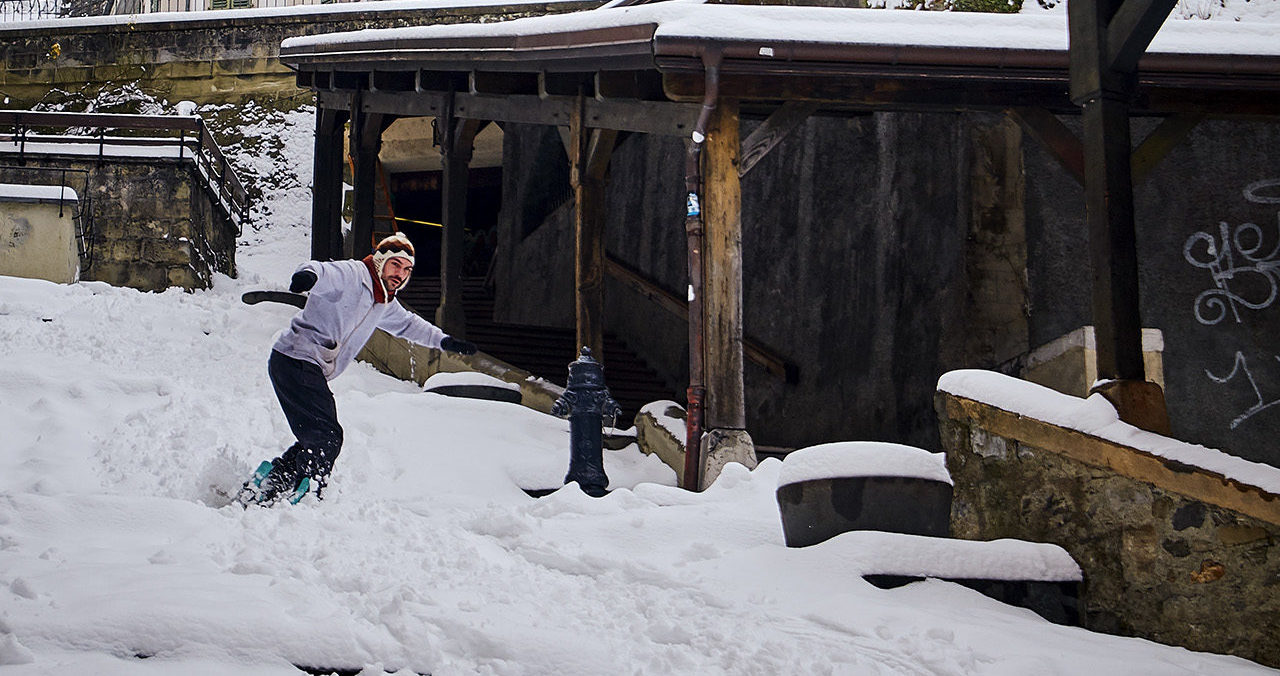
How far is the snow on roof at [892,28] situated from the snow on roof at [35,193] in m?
8.64

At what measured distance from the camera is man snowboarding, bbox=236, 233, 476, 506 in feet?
17.9

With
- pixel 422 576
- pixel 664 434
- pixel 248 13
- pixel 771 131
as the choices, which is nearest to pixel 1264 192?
pixel 771 131

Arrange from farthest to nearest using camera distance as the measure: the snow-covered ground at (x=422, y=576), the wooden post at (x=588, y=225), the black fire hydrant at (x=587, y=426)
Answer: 1. the wooden post at (x=588, y=225)
2. the black fire hydrant at (x=587, y=426)
3. the snow-covered ground at (x=422, y=576)

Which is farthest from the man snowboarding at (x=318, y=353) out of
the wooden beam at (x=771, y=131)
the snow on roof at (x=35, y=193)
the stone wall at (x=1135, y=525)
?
the snow on roof at (x=35, y=193)

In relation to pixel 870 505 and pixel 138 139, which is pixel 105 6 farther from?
pixel 870 505

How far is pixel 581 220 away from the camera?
9.58 meters

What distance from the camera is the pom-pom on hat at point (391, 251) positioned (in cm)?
595

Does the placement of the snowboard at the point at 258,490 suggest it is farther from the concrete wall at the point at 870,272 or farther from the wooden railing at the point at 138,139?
the wooden railing at the point at 138,139

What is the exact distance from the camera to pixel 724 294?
760 centimetres

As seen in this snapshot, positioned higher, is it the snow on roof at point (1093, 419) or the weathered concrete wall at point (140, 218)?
the weathered concrete wall at point (140, 218)

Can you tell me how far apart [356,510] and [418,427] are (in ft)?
8.69

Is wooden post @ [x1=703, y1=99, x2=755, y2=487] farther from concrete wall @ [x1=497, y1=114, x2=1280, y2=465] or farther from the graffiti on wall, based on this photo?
the graffiti on wall

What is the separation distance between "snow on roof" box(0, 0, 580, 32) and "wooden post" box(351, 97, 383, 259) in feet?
26.6

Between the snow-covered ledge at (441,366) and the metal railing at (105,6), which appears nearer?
the snow-covered ledge at (441,366)
